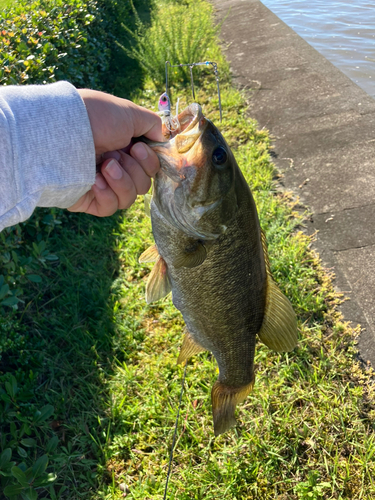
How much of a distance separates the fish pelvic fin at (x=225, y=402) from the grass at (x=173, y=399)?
50 centimetres

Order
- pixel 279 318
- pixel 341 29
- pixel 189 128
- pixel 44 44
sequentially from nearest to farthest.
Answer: pixel 189 128, pixel 279 318, pixel 44 44, pixel 341 29

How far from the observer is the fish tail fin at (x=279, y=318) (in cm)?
184

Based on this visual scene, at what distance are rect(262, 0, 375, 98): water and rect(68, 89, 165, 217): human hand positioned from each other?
21.6 feet

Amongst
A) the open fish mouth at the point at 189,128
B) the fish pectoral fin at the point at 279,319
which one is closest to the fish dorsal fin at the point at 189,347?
the fish pectoral fin at the point at 279,319

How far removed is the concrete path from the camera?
3342 millimetres

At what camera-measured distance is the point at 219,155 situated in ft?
5.22

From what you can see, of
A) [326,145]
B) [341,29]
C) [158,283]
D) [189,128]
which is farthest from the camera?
[341,29]

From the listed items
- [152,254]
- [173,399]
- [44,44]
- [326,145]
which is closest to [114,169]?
[152,254]

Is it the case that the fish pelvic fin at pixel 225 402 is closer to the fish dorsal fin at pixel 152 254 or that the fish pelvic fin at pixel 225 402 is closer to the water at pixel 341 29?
the fish dorsal fin at pixel 152 254

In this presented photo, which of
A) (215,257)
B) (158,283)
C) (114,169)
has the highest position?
(114,169)

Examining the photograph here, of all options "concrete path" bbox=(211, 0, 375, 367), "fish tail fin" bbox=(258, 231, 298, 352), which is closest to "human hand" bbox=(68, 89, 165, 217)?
"fish tail fin" bbox=(258, 231, 298, 352)

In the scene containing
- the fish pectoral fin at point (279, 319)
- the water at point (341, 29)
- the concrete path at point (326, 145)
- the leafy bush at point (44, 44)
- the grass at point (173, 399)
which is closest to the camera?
the fish pectoral fin at point (279, 319)

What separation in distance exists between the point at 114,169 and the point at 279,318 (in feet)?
3.35

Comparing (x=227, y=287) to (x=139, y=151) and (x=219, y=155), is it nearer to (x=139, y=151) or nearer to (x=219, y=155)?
(x=219, y=155)
